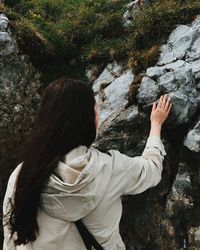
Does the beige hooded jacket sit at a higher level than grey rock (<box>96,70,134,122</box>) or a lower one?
higher

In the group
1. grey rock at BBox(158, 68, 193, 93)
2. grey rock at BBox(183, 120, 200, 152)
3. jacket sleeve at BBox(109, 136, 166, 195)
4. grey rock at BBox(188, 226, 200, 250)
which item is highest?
jacket sleeve at BBox(109, 136, 166, 195)

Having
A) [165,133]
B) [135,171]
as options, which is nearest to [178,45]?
[165,133]

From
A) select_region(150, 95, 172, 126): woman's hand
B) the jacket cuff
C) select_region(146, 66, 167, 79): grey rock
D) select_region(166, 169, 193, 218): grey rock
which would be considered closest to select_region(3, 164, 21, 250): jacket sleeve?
the jacket cuff

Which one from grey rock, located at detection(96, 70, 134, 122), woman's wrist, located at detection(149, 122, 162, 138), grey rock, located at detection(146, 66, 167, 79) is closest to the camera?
woman's wrist, located at detection(149, 122, 162, 138)

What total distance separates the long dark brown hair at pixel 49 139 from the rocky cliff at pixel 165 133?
2.97 meters

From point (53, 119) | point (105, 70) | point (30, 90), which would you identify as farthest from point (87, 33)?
point (53, 119)

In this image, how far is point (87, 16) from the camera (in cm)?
988

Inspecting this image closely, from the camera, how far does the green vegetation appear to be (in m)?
8.01

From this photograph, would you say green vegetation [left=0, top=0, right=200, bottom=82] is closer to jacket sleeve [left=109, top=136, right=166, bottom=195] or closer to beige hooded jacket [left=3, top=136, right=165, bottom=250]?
jacket sleeve [left=109, top=136, right=166, bottom=195]

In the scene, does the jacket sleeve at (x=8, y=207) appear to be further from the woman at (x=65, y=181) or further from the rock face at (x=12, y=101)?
the rock face at (x=12, y=101)

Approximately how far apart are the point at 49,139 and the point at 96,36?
593 cm

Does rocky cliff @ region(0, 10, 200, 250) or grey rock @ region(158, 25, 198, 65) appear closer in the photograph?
rocky cliff @ region(0, 10, 200, 250)

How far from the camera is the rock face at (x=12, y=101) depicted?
789 cm

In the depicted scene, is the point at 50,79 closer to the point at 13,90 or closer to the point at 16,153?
the point at 13,90
